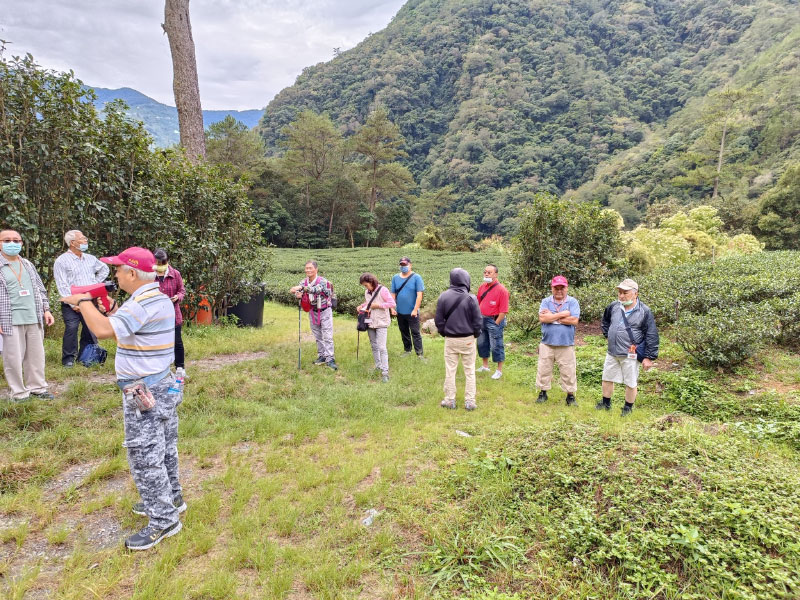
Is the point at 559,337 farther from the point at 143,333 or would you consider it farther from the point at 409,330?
the point at 143,333

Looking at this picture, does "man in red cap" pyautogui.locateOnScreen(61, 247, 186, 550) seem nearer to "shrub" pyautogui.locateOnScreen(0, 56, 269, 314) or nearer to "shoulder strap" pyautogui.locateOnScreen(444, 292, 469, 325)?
"shoulder strap" pyautogui.locateOnScreen(444, 292, 469, 325)

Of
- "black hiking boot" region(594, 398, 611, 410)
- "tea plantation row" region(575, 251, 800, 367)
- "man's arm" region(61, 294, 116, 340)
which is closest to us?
"man's arm" region(61, 294, 116, 340)

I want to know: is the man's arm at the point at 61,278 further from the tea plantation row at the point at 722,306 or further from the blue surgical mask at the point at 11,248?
the tea plantation row at the point at 722,306

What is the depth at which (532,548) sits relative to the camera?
8.66 ft

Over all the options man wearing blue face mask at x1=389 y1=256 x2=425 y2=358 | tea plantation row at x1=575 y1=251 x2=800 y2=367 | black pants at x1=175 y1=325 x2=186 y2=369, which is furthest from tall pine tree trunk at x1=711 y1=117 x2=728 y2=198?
black pants at x1=175 y1=325 x2=186 y2=369

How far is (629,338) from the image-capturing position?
493cm

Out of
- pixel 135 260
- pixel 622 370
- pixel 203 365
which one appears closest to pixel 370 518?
pixel 135 260

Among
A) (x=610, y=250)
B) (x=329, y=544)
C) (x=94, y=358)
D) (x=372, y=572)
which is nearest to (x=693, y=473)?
(x=372, y=572)

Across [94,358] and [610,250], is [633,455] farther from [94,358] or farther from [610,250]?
[610,250]

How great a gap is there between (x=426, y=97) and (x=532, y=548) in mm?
90672

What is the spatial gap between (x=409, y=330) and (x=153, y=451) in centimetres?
544

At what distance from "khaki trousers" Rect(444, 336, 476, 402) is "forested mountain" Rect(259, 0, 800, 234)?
152ft

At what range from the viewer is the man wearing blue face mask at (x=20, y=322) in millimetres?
4309

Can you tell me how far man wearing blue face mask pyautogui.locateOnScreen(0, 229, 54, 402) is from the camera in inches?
170
